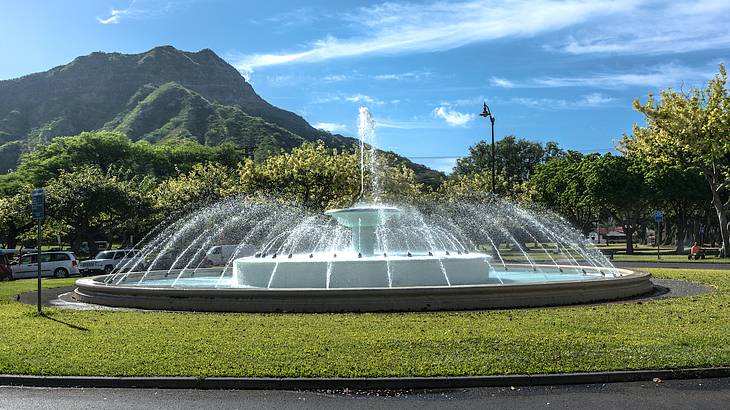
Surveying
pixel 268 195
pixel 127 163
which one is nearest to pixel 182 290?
pixel 268 195

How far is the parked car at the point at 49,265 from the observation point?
113ft

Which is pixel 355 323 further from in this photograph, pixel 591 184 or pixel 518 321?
pixel 591 184

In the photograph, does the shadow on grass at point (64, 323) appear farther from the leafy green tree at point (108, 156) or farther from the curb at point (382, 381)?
the leafy green tree at point (108, 156)

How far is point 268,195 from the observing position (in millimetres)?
45844

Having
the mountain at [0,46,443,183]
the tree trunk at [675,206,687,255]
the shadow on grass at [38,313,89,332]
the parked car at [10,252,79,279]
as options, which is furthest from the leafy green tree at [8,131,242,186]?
the tree trunk at [675,206,687,255]

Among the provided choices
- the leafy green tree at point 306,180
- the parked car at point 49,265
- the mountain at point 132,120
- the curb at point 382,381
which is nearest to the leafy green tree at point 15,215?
the parked car at point 49,265

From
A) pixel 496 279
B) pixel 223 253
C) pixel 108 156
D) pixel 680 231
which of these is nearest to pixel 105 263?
pixel 223 253

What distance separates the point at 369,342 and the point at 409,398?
2753 mm

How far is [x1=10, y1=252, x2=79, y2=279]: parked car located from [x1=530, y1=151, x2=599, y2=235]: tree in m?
40.7

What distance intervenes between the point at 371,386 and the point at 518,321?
5.25 meters

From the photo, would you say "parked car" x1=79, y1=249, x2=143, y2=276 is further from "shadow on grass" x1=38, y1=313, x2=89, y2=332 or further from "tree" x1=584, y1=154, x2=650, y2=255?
"tree" x1=584, y1=154, x2=650, y2=255

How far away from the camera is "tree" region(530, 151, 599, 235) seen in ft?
192

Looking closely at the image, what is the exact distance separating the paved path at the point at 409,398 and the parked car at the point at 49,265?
29001mm

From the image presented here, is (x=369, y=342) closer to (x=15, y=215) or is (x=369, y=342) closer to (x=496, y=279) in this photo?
(x=496, y=279)
